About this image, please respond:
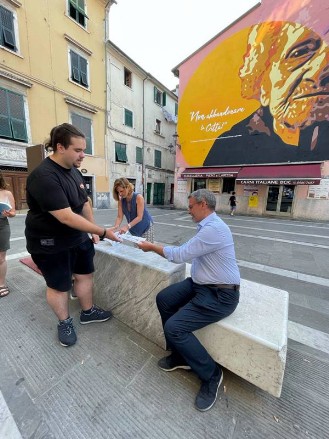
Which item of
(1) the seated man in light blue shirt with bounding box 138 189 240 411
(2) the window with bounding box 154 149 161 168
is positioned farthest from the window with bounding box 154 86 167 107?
(1) the seated man in light blue shirt with bounding box 138 189 240 411

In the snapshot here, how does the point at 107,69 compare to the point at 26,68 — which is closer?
the point at 26,68

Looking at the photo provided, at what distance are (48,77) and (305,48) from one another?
13.2 meters

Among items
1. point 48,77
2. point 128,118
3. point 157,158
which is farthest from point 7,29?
point 157,158

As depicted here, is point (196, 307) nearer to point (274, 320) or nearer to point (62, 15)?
point (274, 320)

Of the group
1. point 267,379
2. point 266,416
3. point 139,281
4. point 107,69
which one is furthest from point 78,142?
point 107,69

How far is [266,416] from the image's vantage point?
1.38m

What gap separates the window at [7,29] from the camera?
8875mm

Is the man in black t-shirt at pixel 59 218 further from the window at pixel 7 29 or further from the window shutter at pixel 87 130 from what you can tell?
the window shutter at pixel 87 130

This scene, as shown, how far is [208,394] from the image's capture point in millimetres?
1450

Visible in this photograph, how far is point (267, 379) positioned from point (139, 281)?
122 cm

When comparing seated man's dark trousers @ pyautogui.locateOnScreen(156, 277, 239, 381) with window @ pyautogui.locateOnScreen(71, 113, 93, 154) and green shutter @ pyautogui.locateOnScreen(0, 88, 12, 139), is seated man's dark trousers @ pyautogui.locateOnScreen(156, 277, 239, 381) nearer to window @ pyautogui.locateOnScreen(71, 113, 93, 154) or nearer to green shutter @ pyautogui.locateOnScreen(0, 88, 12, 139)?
green shutter @ pyautogui.locateOnScreen(0, 88, 12, 139)

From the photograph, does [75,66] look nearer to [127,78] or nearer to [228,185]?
[127,78]

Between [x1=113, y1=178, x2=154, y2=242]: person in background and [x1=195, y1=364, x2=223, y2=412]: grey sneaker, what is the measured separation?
183 centimetres

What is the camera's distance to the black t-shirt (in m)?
1.57
